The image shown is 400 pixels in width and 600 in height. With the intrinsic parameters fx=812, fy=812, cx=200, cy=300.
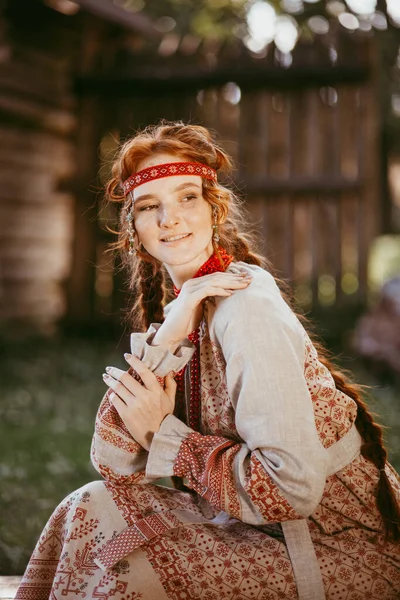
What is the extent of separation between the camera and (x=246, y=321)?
1935mm

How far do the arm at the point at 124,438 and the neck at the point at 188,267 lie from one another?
27 cm

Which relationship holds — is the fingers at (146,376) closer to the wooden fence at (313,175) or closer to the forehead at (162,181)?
the forehead at (162,181)

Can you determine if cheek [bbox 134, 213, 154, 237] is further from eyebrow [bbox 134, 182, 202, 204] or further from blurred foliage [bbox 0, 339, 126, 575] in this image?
blurred foliage [bbox 0, 339, 126, 575]

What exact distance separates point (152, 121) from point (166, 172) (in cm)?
608

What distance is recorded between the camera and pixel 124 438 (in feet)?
6.81

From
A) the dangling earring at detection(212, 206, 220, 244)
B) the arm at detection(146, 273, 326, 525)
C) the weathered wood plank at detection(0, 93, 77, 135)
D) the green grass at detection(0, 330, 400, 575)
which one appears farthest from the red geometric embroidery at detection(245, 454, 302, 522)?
the weathered wood plank at detection(0, 93, 77, 135)

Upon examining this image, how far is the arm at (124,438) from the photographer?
6.75ft

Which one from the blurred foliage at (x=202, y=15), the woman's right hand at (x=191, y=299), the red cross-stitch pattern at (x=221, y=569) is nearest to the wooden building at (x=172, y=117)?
the woman's right hand at (x=191, y=299)

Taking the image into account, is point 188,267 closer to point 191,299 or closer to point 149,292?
point 191,299

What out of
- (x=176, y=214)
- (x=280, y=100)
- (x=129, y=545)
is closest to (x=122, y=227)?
(x=176, y=214)

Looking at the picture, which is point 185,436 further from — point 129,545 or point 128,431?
point 129,545

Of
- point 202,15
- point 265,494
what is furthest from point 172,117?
point 202,15

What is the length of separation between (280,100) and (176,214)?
19.3 ft

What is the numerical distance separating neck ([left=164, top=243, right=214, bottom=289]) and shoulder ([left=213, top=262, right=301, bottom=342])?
234 mm
